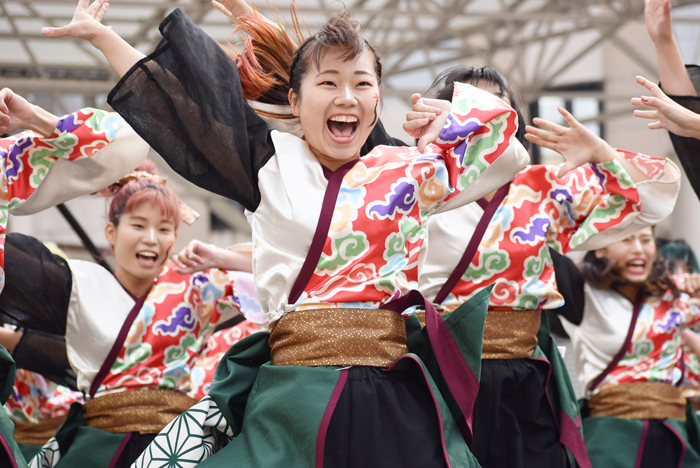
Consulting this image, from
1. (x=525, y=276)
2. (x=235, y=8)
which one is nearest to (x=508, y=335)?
(x=525, y=276)

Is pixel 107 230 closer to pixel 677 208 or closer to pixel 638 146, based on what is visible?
pixel 677 208

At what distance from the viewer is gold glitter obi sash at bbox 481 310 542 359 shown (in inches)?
82.8

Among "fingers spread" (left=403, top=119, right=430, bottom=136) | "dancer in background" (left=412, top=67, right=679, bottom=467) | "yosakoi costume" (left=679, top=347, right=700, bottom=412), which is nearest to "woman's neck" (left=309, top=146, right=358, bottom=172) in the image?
"fingers spread" (left=403, top=119, right=430, bottom=136)

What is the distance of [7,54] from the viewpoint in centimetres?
792

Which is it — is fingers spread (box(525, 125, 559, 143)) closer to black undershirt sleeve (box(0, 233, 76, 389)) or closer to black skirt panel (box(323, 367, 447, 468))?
black skirt panel (box(323, 367, 447, 468))

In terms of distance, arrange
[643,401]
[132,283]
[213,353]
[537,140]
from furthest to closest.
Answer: [213,353] < [643,401] < [132,283] < [537,140]

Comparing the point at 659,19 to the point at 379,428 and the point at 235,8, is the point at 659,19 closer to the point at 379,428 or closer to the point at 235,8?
the point at 235,8

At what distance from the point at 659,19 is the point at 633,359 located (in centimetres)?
134

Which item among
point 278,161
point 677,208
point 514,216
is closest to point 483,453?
point 514,216

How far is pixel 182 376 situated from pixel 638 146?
757 cm

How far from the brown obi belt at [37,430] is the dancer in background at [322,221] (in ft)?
5.98

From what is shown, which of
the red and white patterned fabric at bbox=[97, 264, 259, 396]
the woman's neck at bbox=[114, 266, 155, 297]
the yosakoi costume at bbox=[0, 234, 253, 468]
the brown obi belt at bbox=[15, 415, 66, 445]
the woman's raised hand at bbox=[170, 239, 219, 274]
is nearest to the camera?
the woman's raised hand at bbox=[170, 239, 219, 274]

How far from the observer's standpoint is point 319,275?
169 centimetres

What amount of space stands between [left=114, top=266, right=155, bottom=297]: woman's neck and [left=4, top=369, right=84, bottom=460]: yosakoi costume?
0.86m
